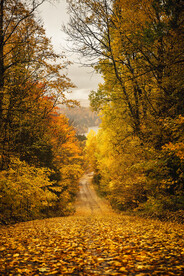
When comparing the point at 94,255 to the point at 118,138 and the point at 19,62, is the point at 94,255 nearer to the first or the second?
the point at 19,62

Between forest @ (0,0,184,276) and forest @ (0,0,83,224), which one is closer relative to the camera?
forest @ (0,0,184,276)

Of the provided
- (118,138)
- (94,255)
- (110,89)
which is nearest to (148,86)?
(110,89)

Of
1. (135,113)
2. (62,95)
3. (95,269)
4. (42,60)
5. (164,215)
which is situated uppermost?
(42,60)

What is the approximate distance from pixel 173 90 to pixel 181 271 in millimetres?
7615

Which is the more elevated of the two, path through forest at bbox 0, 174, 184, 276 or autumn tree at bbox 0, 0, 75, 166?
autumn tree at bbox 0, 0, 75, 166

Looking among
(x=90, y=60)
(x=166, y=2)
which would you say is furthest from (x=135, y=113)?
(x=166, y=2)

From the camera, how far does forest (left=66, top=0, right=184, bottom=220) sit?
760 cm

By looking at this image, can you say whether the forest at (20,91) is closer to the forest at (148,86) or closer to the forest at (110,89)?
the forest at (110,89)

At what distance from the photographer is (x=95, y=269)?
3609mm

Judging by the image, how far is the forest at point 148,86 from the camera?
7.60 meters


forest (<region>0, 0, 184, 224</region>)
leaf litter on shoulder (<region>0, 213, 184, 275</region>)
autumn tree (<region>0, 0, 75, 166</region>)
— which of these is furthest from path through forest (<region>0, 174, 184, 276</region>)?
autumn tree (<region>0, 0, 75, 166</region>)

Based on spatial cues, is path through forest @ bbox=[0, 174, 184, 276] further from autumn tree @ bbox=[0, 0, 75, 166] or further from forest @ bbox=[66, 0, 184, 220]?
autumn tree @ bbox=[0, 0, 75, 166]

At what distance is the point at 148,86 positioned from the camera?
10.6 m

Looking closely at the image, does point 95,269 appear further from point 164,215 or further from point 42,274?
point 164,215
